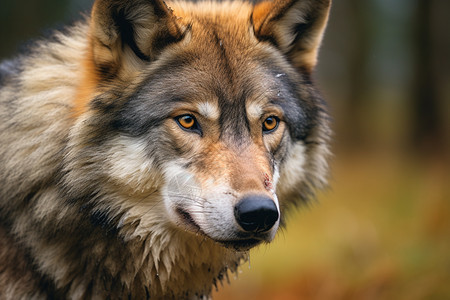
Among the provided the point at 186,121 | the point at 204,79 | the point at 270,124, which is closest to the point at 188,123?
the point at 186,121

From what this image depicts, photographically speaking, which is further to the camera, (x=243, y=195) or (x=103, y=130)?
(x=103, y=130)

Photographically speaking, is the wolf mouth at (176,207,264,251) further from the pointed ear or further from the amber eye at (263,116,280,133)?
the pointed ear

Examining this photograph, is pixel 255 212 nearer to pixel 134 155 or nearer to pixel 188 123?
pixel 188 123

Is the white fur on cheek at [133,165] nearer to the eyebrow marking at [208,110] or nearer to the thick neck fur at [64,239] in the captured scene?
the thick neck fur at [64,239]

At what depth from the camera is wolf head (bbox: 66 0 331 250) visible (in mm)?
2844

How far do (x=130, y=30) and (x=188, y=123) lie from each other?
702mm

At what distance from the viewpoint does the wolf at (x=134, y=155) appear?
9.78 feet

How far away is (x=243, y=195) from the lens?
2.65 meters

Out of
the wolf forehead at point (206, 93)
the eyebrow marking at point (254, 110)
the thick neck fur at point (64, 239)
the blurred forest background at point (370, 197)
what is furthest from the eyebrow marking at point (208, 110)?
the blurred forest background at point (370, 197)

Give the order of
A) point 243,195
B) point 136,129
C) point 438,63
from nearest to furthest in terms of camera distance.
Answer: point 243,195 < point 136,129 < point 438,63

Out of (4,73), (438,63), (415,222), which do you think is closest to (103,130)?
(4,73)

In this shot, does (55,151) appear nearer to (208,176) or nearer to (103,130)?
(103,130)

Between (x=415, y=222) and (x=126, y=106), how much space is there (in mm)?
4883

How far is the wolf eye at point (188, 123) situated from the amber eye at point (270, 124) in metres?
0.47
